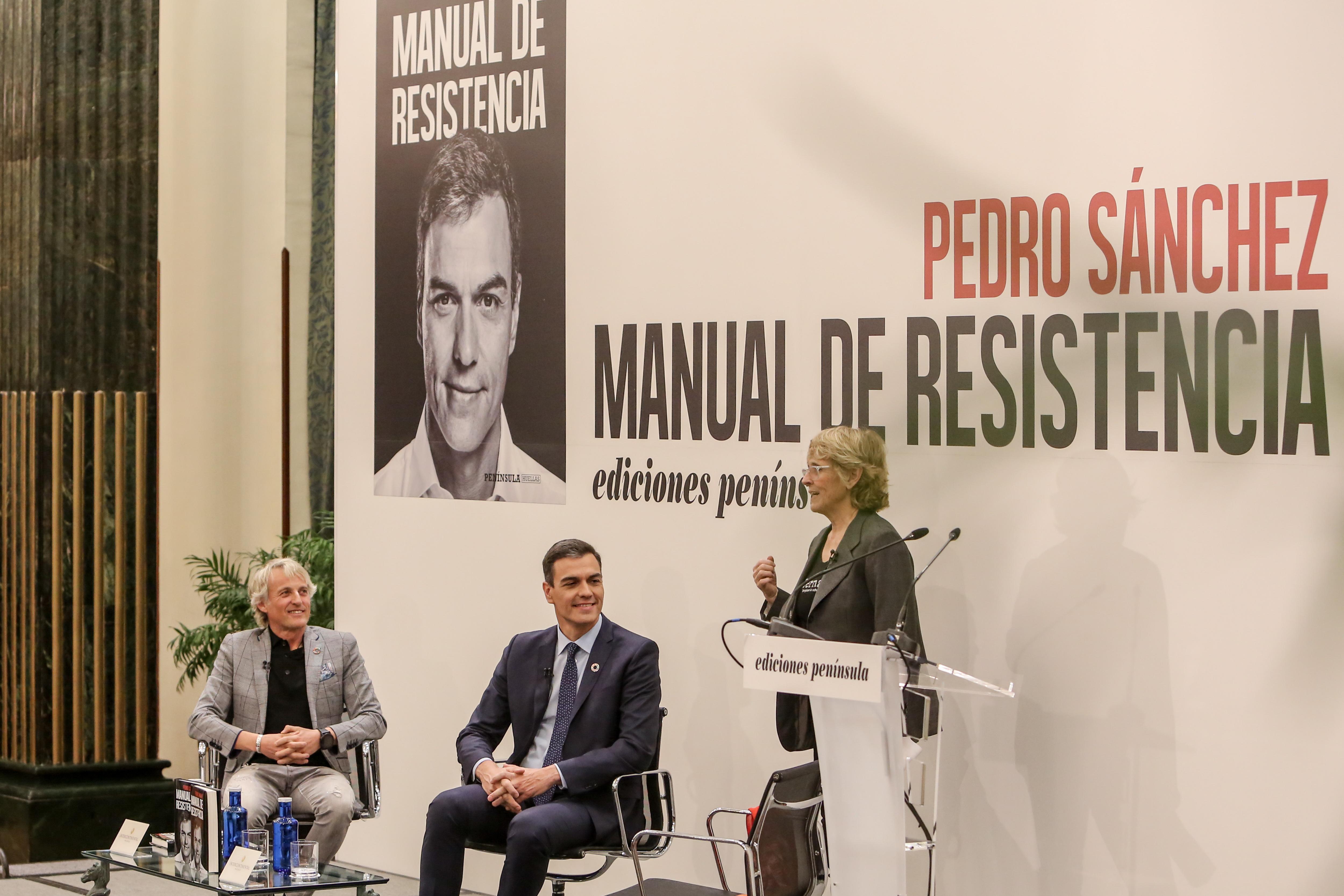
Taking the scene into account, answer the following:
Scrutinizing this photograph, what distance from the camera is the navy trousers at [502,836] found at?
4.52 metres

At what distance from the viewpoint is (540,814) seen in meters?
4.56

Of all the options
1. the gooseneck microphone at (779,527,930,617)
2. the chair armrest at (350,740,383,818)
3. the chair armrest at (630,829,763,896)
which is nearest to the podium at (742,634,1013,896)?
the chair armrest at (630,829,763,896)

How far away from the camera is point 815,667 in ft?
12.7

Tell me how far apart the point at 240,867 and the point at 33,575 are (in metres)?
2.34

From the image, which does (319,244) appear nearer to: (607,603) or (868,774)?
(607,603)

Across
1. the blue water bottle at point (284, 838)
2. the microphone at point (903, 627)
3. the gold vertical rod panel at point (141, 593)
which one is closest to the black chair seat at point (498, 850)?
the blue water bottle at point (284, 838)

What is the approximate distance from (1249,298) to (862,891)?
6.16 ft

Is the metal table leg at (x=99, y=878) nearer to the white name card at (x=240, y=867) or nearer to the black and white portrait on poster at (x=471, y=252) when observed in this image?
the white name card at (x=240, y=867)

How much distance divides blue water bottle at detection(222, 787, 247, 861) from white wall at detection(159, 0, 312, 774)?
295cm

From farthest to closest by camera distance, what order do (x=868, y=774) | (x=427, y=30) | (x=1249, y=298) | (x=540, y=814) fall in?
1. (x=427, y=30)
2. (x=540, y=814)
3. (x=1249, y=298)
4. (x=868, y=774)

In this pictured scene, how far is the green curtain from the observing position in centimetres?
795

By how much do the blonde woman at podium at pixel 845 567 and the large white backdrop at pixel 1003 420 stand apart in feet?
1.03

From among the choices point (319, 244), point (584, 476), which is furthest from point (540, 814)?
point (319, 244)

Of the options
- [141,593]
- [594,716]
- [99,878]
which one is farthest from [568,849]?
[141,593]
